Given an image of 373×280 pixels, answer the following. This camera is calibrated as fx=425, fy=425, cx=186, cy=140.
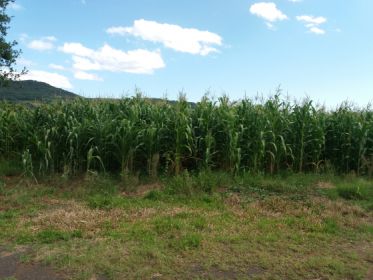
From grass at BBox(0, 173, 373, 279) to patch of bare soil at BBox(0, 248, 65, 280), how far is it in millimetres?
114

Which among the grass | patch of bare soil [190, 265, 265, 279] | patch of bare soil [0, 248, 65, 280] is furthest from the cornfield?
patch of bare soil [190, 265, 265, 279]

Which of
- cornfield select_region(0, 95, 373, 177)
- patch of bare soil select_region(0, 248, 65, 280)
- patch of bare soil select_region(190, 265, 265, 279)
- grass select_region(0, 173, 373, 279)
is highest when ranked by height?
cornfield select_region(0, 95, 373, 177)

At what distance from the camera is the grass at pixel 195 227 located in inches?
170

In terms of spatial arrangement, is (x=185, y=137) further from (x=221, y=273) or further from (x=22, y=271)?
(x=22, y=271)

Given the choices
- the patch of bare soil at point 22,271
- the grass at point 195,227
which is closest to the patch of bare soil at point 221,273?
the grass at point 195,227

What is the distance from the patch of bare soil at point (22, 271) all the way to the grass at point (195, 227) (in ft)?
0.37

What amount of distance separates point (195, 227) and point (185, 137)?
3.04m

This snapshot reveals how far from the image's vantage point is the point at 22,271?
420cm

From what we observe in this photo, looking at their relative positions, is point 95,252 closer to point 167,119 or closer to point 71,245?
point 71,245

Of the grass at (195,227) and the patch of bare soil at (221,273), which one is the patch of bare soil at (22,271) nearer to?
the grass at (195,227)

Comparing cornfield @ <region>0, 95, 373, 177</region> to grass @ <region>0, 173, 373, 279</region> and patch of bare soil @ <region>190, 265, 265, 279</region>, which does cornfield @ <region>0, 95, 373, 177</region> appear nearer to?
grass @ <region>0, 173, 373, 279</region>

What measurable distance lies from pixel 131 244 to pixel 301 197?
3.47 meters

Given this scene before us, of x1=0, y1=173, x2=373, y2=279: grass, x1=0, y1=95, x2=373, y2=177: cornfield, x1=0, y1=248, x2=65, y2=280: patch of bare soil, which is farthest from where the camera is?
x1=0, y1=95, x2=373, y2=177: cornfield

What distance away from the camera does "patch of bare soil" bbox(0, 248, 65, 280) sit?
407cm
